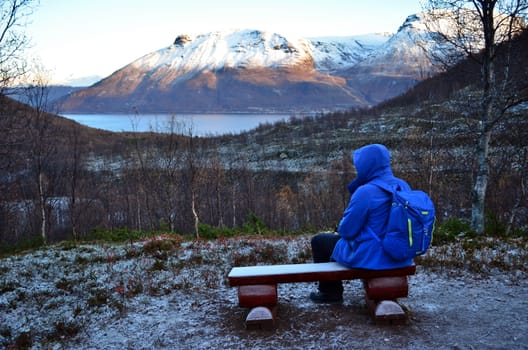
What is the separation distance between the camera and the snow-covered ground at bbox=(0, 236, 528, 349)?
484 centimetres

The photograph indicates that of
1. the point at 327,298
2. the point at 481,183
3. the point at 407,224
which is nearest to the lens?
the point at 407,224

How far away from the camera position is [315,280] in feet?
16.5

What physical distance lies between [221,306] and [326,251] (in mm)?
1695

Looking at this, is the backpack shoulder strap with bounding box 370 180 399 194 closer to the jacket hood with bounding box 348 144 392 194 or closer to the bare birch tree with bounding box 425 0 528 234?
the jacket hood with bounding box 348 144 392 194

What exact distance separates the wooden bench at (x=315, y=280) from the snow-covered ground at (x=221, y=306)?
15 centimetres

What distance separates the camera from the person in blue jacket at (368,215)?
468cm

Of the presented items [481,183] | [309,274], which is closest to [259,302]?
[309,274]

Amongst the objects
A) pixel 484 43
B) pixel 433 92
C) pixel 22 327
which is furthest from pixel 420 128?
pixel 22 327

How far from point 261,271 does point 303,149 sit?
6459cm

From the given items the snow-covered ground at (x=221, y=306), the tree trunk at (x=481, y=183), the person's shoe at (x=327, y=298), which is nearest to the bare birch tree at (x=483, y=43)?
the tree trunk at (x=481, y=183)

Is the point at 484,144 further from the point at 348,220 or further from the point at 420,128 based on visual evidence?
the point at 420,128

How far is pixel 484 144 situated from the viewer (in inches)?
409

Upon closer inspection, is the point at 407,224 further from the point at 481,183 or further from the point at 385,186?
the point at 481,183

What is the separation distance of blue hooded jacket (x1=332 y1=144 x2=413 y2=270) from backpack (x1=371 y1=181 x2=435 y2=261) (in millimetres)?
85
